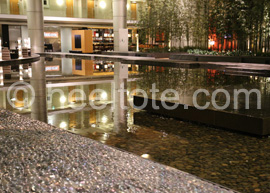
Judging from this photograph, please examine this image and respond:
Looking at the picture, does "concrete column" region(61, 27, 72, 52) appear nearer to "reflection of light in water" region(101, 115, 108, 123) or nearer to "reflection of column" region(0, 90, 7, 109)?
"reflection of column" region(0, 90, 7, 109)

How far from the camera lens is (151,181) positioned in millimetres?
2812

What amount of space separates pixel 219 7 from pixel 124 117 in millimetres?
16374

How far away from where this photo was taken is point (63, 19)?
32000 millimetres

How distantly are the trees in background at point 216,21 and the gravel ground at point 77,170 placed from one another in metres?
16.6

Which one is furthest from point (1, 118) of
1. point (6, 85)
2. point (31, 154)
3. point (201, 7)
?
point (201, 7)

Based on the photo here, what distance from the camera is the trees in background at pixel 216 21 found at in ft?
61.4

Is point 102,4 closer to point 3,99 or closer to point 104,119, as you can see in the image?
point 3,99

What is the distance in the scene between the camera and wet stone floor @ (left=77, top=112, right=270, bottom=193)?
11.6 feet

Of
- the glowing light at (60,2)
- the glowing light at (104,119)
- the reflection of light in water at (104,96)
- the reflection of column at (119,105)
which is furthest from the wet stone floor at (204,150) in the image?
the glowing light at (60,2)

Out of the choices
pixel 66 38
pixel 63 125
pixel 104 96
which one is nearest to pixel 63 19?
pixel 66 38

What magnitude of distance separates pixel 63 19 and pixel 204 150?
2952cm

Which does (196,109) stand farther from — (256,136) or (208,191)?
(208,191)

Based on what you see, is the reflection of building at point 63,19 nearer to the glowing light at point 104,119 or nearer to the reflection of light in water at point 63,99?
the reflection of light in water at point 63,99

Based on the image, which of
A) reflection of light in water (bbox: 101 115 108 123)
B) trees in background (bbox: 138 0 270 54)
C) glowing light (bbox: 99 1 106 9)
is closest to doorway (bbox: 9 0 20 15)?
glowing light (bbox: 99 1 106 9)
